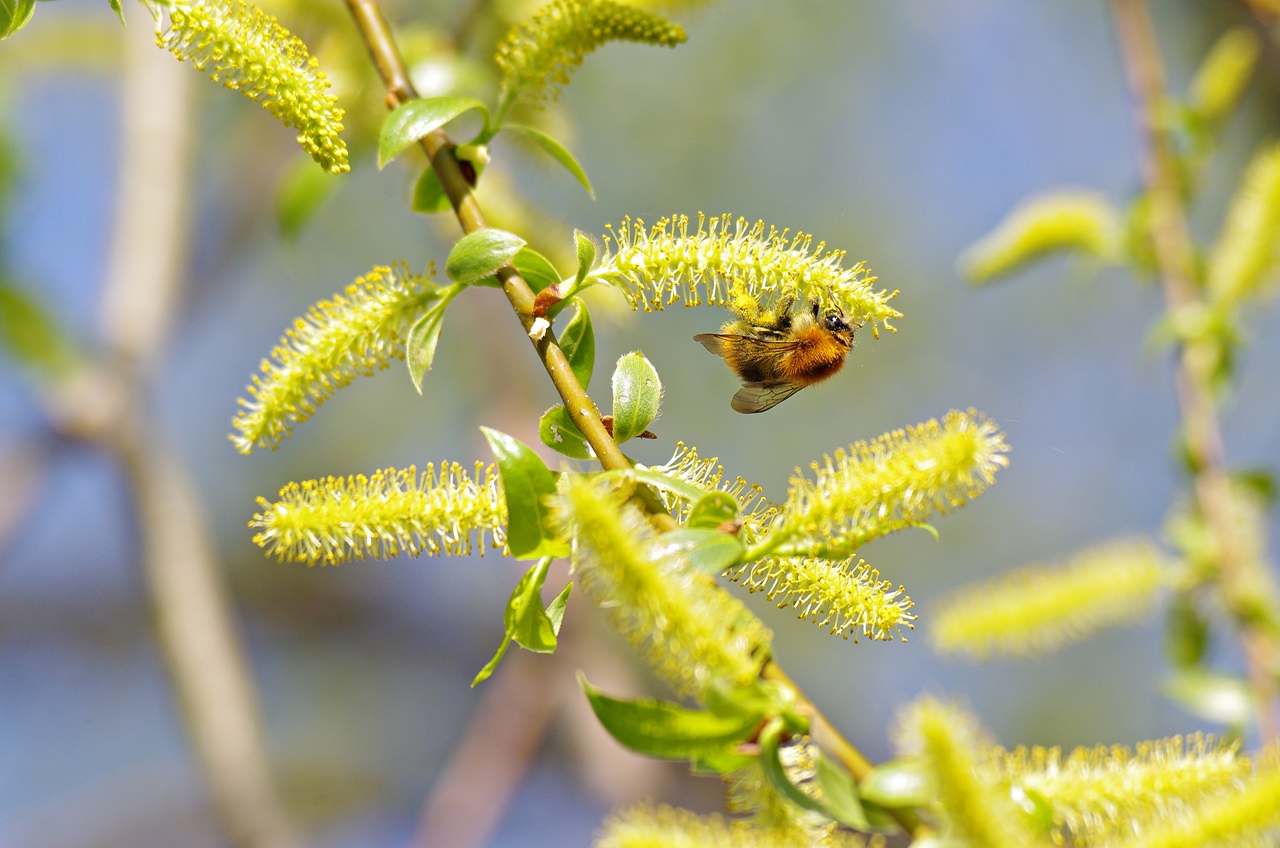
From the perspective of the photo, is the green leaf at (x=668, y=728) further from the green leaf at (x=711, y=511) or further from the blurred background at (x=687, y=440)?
the blurred background at (x=687, y=440)

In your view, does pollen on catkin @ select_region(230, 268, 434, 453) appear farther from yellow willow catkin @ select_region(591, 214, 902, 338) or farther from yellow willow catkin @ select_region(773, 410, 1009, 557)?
yellow willow catkin @ select_region(773, 410, 1009, 557)

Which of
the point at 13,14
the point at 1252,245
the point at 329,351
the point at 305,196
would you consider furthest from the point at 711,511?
the point at 1252,245

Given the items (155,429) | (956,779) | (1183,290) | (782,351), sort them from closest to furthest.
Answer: (956,779), (782,351), (1183,290), (155,429)

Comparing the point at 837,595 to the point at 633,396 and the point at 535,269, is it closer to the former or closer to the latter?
the point at 633,396

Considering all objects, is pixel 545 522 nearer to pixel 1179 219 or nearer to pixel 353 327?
pixel 353 327

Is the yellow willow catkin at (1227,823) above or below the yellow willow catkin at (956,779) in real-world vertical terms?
below

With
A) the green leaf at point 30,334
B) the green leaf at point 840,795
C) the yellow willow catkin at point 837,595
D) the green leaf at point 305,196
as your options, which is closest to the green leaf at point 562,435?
the yellow willow catkin at point 837,595

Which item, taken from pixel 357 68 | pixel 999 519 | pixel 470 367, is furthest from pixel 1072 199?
pixel 999 519
